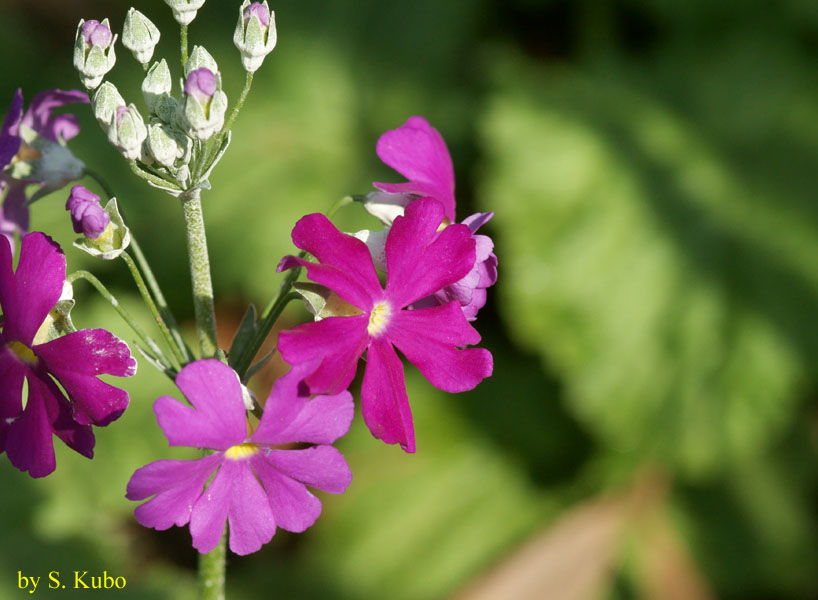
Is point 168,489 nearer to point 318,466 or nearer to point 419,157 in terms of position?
point 318,466

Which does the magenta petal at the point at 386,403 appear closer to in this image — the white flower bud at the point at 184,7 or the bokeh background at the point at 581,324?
the white flower bud at the point at 184,7

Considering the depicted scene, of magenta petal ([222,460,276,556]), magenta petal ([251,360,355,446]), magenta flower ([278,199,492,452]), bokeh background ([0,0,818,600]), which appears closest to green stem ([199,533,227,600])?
magenta petal ([222,460,276,556])

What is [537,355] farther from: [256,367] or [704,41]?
[256,367]

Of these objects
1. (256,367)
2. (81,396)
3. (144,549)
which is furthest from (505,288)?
(81,396)

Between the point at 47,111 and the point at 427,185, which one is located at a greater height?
the point at 427,185

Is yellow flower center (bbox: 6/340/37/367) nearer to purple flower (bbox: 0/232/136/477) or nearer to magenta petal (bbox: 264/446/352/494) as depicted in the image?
purple flower (bbox: 0/232/136/477)

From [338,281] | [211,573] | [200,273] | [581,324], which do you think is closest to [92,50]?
[200,273]
